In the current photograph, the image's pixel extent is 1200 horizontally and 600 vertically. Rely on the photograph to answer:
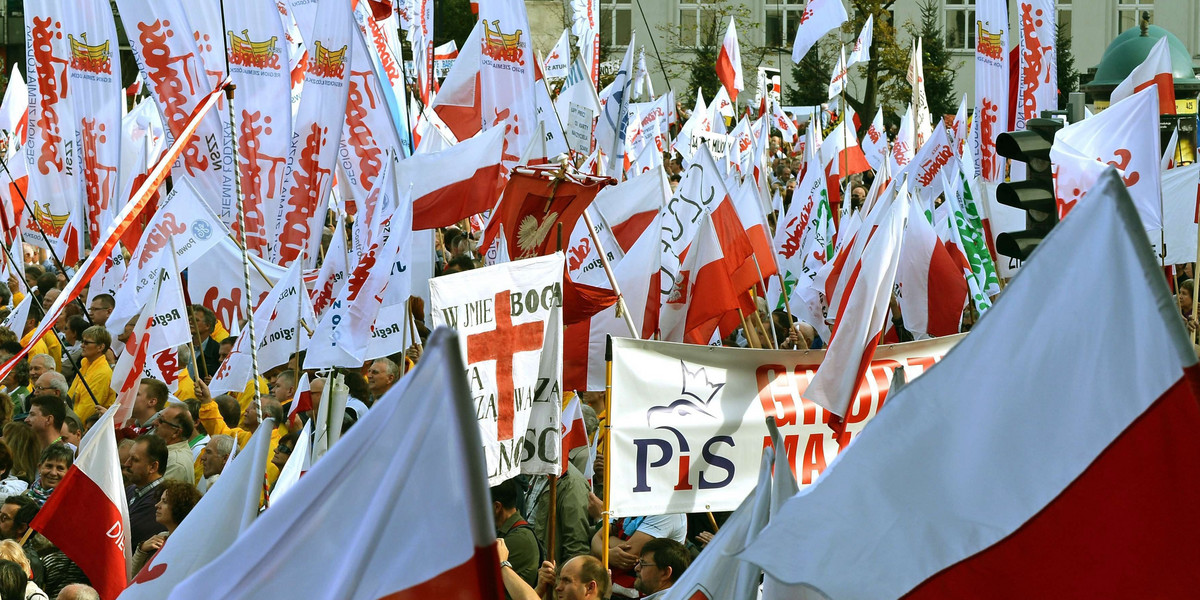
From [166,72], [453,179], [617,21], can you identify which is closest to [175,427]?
[453,179]

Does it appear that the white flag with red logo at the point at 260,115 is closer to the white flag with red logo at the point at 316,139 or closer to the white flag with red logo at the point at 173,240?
the white flag with red logo at the point at 316,139

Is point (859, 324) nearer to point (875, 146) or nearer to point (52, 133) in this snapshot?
point (52, 133)

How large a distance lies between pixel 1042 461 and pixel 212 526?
2.46m

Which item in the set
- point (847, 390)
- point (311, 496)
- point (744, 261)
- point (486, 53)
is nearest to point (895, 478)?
point (311, 496)

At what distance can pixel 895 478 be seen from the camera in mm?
3094

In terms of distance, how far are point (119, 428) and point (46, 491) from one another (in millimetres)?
1728

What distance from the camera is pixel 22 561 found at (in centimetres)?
604

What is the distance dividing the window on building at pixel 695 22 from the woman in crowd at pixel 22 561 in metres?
36.4

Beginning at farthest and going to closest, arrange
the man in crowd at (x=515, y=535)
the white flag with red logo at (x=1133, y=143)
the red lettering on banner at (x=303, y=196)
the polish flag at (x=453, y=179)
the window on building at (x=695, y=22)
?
1. the window on building at (x=695, y=22)
2. the red lettering on banner at (x=303, y=196)
3. the polish flag at (x=453, y=179)
4. the white flag with red logo at (x=1133, y=143)
5. the man in crowd at (x=515, y=535)

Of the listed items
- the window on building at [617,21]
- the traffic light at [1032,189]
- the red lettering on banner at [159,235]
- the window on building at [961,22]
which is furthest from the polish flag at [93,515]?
the window on building at [961,22]

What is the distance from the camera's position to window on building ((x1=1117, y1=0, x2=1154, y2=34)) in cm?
5312

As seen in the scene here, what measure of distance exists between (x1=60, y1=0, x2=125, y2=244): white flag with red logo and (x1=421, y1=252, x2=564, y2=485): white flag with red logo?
6.23 metres

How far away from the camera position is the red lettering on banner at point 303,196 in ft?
36.5

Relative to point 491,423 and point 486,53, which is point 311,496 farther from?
point 486,53
